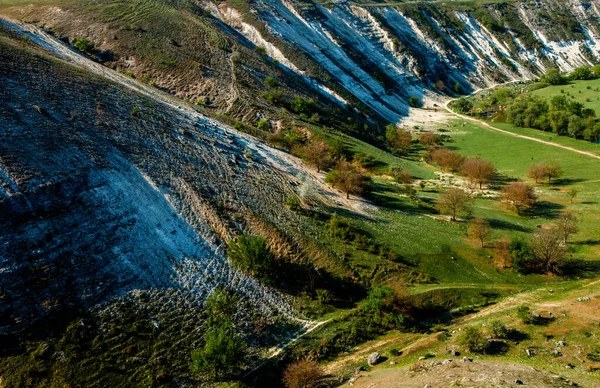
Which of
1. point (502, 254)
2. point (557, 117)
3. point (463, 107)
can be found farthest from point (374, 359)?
point (463, 107)

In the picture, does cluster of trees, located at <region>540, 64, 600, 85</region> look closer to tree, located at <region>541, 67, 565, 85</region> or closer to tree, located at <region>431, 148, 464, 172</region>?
tree, located at <region>541, 67, 565, 85</region>

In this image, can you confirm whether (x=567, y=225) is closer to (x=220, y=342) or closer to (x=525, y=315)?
(x=525, y=315)

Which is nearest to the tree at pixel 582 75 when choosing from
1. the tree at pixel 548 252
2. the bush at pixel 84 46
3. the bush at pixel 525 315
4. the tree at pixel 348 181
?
the tree at pixel 548 252

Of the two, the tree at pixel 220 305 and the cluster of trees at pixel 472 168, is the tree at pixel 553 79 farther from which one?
the tree at pixel 220 305

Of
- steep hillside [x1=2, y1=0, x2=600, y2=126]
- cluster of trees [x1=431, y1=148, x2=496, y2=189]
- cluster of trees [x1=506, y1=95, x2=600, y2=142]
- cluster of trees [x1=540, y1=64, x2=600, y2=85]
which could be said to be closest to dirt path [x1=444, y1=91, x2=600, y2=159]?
cluster of trees [x1=506, y1=95, x2=600, y2=142]

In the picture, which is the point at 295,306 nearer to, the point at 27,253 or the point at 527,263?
the point at 27,253
